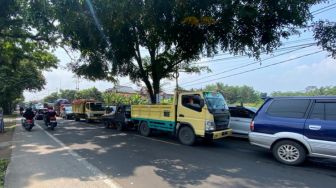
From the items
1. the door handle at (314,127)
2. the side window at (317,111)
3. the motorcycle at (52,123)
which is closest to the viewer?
the door handle at (314,127)

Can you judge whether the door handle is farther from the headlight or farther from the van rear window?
the headlight

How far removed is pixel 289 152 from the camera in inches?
347

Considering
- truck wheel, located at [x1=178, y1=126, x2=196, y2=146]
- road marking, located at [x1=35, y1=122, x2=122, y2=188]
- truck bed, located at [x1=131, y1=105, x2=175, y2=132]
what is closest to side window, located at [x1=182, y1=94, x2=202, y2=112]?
truck bed, located at [x1=131, y1=105, x2=175, y2=132]

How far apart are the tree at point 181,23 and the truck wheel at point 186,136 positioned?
421 cm

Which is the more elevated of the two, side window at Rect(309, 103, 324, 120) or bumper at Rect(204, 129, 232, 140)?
side window at Rect(309, 103, 324, 120)

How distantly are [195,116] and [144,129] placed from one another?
4082mm

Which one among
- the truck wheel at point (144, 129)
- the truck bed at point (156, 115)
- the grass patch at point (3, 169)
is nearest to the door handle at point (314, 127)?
the truck bed at point (156, 115)

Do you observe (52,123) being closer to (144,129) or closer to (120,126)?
(120,126)

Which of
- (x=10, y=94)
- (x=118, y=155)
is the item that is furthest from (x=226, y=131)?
(x=10, y=94)

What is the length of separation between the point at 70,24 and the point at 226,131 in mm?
7342

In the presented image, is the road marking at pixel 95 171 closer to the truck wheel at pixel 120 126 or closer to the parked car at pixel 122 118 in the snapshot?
the parked car at pixel 122 118

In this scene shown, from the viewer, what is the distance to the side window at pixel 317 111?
27.6 ft

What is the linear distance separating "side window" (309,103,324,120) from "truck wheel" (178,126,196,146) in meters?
4.83

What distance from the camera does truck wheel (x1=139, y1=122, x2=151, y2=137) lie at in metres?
15.2
